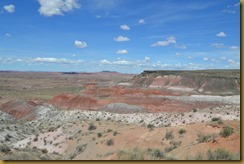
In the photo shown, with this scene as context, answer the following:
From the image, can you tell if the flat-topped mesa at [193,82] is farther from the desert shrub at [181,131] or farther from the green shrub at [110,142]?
the green shrub at [110,142]

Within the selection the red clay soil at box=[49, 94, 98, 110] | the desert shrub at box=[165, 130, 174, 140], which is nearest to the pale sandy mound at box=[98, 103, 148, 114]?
the red clay soil at box=[49, 94, 98, 110]

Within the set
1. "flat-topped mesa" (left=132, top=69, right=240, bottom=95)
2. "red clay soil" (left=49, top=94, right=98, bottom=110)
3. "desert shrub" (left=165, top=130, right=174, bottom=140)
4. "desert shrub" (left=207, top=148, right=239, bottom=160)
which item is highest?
"flat-topped mesa" (left=132, top=69, right=240, bottom=95)

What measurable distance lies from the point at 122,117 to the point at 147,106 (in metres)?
14.8

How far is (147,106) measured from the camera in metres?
67.5

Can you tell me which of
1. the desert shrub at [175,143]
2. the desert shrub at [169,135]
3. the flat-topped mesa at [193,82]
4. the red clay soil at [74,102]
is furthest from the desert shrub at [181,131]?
the flat-topped mesa at [193,82]

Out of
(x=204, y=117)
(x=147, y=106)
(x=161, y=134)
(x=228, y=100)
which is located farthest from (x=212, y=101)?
(x=161, y=134)

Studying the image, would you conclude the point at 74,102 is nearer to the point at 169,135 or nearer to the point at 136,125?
the point at 136,125

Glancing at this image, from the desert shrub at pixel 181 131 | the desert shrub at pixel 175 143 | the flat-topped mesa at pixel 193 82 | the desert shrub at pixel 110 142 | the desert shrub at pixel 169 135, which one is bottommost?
the desert shrub at pixel 110 142

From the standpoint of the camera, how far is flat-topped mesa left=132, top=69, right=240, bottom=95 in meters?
90.8

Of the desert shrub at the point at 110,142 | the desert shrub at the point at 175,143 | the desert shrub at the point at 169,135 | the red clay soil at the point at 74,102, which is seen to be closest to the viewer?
the desert shrub at the point at 175,143

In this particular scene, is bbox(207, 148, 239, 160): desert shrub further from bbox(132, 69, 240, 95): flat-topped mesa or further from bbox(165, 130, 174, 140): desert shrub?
bbox(132, 69, 240, 95): flat-topped mesa

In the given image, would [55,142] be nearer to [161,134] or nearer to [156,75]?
[161,134]

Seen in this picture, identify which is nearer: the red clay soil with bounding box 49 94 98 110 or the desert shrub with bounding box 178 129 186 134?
the desert shrub with bounding box 178 129 186 134

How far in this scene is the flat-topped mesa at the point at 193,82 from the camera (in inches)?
3575
